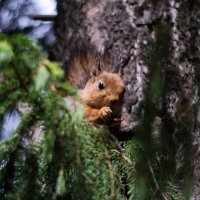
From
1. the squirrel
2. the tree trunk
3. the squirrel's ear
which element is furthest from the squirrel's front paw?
the squirrel's ear

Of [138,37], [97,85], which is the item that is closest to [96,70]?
[97,85]

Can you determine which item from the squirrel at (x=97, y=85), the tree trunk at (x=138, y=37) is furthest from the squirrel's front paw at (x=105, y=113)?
the tree trunk at (x=138, y=37)

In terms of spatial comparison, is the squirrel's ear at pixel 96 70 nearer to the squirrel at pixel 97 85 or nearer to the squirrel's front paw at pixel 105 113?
the squirrel at pixel 97 85

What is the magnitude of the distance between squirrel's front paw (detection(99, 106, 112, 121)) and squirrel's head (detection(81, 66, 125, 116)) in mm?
98

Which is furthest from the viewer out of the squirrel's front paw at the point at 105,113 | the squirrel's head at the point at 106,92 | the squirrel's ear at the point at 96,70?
the squirrel's ear at the point at 96,70

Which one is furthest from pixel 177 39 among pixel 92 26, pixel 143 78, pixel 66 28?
pixel 66 28

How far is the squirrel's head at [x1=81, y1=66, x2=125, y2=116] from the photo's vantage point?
99.4 inches

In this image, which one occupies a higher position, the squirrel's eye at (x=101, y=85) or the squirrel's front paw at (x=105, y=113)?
the squirrel's eye at (x=101, y=85)

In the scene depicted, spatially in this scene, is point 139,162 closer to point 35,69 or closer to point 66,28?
point 35,69

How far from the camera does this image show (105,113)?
2404 mm

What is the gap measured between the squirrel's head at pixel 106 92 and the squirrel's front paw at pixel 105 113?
0.10 metres

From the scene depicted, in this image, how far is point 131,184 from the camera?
1.80m

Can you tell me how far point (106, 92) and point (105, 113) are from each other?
194 mm

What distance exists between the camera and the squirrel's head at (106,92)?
253 cm
